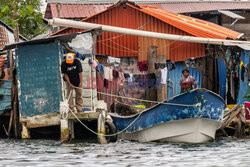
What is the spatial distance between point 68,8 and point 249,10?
35.2 ft

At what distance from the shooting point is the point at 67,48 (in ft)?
53.3

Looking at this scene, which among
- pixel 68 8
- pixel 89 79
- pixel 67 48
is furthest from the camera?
pixel 68 8

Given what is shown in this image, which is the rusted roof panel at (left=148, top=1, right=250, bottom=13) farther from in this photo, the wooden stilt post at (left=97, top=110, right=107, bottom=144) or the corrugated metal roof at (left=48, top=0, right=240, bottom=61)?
the wooden stilt post at (left=97, top=110, right=107, bottom=144)

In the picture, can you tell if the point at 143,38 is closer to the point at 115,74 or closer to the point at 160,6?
the point at 115,74

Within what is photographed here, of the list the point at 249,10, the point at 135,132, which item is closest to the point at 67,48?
the point at 135,132

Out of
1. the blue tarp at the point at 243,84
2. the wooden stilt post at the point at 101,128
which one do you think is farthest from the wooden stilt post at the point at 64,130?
the blue tarp at the point at 243,84

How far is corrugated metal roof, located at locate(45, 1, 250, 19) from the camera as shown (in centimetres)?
2888

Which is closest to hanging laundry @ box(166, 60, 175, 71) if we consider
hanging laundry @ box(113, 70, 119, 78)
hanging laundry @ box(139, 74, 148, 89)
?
hanging laundry @ box(139, 74, 148, 89)

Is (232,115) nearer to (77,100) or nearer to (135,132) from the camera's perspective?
(135,132)

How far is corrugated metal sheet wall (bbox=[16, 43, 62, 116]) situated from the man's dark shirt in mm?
763

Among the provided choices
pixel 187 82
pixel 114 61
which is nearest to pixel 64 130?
pixel 187 82

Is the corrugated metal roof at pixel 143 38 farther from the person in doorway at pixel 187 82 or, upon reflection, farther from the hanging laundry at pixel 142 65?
the person in doorway at pixel 187 82

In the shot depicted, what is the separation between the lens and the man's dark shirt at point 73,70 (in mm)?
15141

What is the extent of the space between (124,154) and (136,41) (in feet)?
31.0
